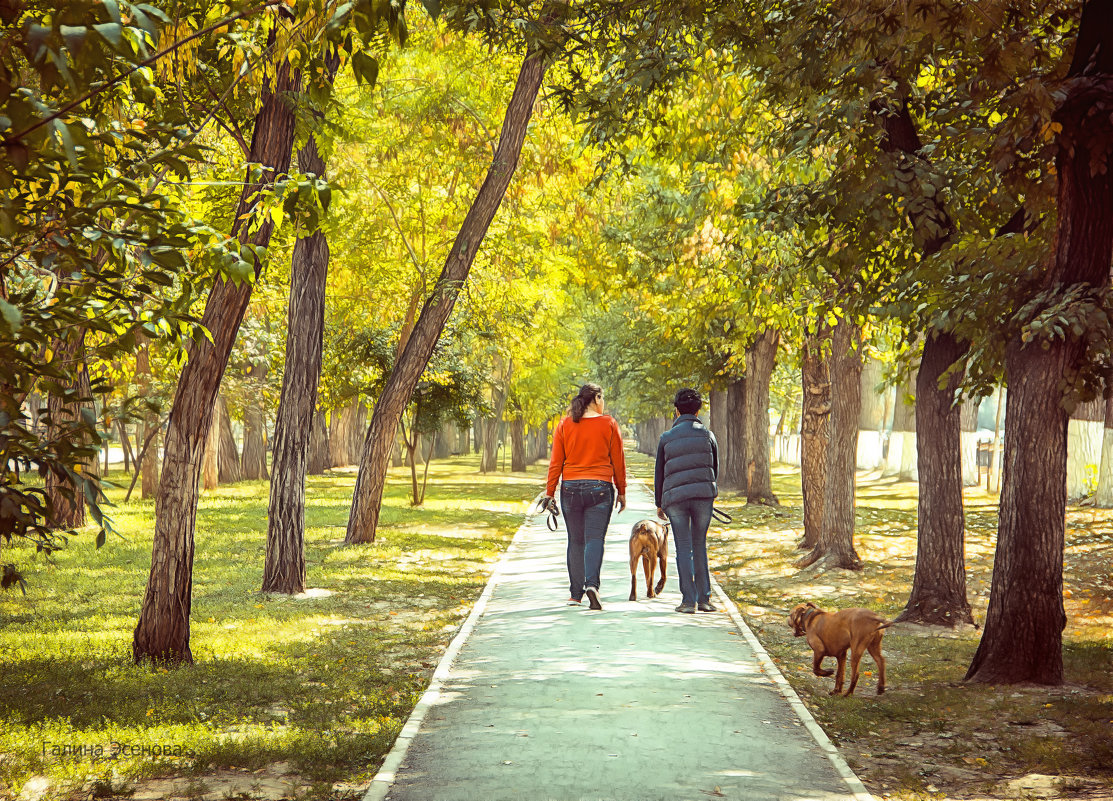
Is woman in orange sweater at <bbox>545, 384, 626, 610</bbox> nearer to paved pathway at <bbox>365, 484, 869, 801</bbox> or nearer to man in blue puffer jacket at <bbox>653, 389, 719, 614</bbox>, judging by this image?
man in blue puffer jacket at <bbox>653, 389, 719, 614</bbox>

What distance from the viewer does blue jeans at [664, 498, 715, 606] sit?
410 inches

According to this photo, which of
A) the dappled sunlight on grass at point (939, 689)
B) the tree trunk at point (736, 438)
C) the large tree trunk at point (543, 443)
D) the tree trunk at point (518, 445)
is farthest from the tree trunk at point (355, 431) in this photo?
the dappled sunlight on grass at point (939, 689)

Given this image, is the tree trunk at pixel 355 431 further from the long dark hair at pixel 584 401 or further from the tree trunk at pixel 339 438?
the long dark hair at pixel 584 401

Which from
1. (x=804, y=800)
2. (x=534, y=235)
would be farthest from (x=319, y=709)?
(x=534, y=235)

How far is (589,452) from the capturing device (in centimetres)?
1063

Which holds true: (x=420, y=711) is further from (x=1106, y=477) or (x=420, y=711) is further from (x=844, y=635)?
(x=1106, y=477)

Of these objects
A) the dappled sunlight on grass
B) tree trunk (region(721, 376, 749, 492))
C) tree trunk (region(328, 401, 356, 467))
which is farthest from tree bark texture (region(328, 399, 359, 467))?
the dappled sunlight on grass

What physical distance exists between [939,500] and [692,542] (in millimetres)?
2524

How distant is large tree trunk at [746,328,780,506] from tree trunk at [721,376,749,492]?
3206 millimetres

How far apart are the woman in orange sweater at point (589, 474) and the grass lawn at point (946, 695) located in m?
1.82

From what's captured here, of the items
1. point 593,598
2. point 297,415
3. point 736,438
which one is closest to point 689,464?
point 593,598

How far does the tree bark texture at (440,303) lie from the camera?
48.8ft

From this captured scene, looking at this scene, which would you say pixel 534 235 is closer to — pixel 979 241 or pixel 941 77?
pixel 941 77

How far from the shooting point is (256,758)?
5789 millimetres
